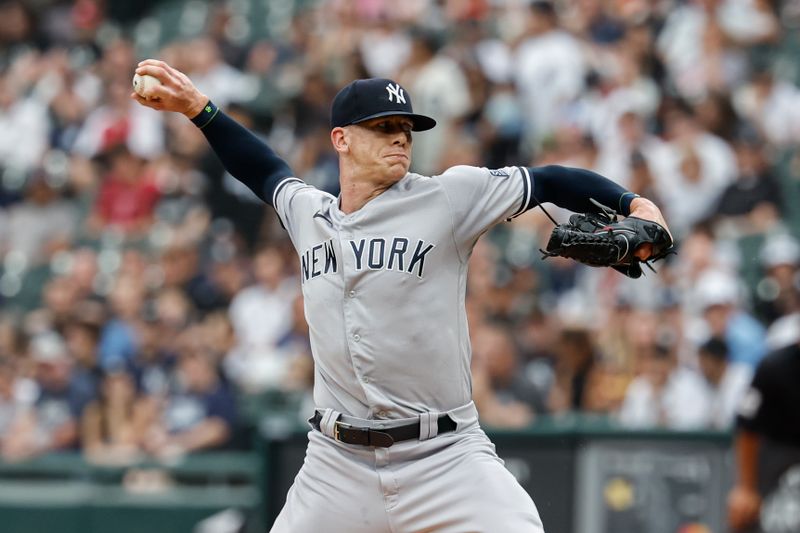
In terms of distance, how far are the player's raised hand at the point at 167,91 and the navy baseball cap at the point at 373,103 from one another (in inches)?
22.9

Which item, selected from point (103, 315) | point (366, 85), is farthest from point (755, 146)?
point (366, 85)

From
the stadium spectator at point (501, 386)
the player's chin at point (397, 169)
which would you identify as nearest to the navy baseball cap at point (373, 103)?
the player's chin at point (397, 169)

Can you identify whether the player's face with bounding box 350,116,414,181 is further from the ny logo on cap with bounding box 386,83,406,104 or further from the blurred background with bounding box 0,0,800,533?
the blurred background with bounding box 0,0,800,533

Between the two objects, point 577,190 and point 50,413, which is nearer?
point 577,190

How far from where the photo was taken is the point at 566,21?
12117mm

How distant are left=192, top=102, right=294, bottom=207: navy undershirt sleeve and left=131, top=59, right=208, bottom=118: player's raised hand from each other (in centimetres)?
10

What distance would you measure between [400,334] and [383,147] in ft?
2.01

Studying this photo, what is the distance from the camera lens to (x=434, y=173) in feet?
36.6

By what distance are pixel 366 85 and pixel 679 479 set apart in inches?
162

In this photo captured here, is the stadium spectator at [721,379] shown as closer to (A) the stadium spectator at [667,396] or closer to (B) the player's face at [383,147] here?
(A) the stadium spectator at [667,396]

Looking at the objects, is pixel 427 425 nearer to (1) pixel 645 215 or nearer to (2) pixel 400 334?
(2) pixel 400 334

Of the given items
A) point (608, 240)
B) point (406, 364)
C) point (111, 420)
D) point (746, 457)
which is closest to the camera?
point (608, 240)

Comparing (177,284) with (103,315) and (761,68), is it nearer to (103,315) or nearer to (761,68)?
(103,315)

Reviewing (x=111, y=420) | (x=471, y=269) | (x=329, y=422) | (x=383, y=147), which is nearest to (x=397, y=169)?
(x=383, y=147)
